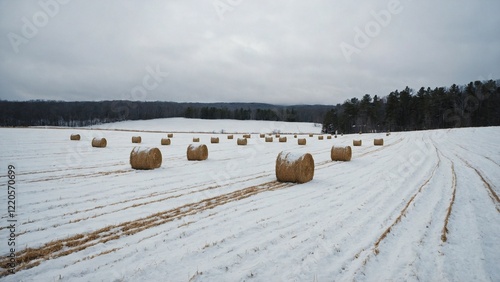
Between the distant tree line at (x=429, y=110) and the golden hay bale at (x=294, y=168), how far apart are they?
271ft

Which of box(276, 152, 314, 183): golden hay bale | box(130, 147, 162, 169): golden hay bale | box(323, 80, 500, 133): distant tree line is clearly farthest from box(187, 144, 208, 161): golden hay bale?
box(323, 80, 500, 133): distant tree line

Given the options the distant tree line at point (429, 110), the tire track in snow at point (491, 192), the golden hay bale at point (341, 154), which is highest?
the distant tree line at point (429, 110)

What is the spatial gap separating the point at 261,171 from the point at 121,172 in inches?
223

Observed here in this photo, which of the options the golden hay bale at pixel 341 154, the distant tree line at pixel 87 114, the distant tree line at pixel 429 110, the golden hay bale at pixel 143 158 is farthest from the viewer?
the distant tree line at pixel 87 114

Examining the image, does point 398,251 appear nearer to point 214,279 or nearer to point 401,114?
point 214,279

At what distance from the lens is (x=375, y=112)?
87438 millimetres

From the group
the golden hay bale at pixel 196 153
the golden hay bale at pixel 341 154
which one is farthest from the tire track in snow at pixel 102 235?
the golden hay bale at pixel 341 154

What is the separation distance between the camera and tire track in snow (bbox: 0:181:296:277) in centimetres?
396

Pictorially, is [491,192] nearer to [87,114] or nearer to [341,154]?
[341,154]

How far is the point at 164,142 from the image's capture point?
26391mm

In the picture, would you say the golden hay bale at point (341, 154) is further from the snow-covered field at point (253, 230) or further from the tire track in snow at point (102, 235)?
the tire track in snow at point (102, 235)

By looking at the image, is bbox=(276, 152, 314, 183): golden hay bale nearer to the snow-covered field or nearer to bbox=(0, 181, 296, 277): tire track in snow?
the snow-covered field

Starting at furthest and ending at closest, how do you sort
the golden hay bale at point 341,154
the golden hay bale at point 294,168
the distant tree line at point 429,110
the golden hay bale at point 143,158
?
the distant tree line at point 429,110 → the golden hay bale at point 341,154 → the golden hay bale at point 143,158 → the golden hay bale at point 294,168

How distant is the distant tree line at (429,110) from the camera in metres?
72.2
